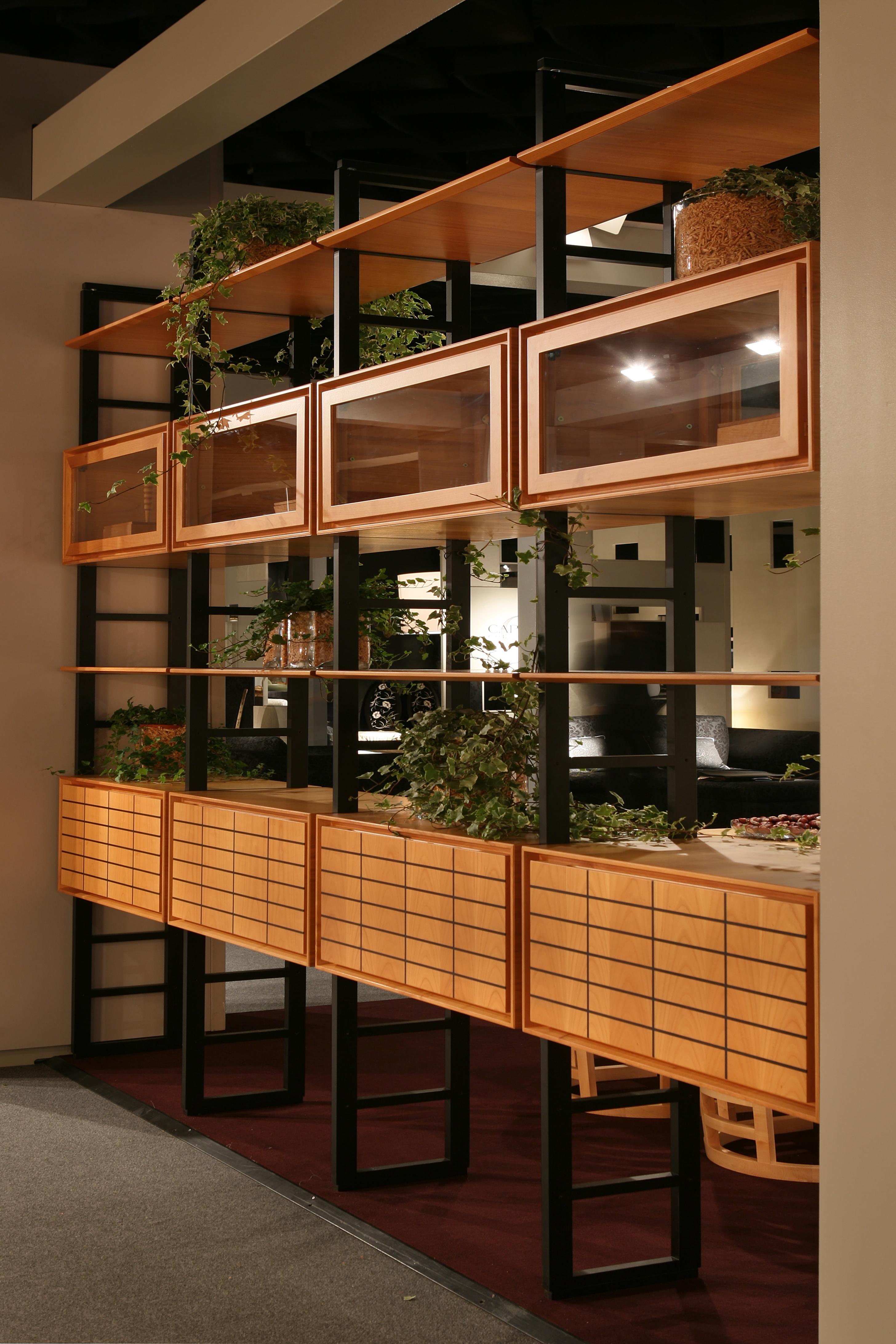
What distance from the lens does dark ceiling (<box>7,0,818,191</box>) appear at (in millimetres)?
5113

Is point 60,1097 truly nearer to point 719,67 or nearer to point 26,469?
point 26,469

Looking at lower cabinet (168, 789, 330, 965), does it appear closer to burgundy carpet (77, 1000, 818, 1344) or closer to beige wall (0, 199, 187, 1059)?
burgundy carpet (77, 1000, 818, 1344)

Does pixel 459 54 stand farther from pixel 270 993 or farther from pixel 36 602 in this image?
pixel 270 993

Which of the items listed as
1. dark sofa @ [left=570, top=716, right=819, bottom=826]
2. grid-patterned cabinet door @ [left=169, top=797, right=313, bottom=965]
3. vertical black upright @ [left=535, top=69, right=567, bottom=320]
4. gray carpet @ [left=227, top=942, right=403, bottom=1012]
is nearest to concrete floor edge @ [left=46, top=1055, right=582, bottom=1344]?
grid-patterned cabinet door @ [left=169, top=797, right=313, bottom=965]

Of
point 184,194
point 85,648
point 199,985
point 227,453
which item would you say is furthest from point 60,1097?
point 184,194

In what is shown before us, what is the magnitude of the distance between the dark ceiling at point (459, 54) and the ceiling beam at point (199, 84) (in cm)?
11

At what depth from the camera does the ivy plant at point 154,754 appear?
17.4 feet

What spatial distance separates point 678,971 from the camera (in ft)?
9.55

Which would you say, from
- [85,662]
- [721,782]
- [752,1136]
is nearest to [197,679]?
[85,662]

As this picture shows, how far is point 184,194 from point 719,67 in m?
3.62

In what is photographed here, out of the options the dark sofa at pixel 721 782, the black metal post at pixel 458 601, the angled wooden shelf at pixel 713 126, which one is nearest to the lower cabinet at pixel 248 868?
the black metal post at pixel 458 601

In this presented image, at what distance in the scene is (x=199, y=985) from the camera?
16.1 ft

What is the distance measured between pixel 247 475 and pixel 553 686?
150 cm

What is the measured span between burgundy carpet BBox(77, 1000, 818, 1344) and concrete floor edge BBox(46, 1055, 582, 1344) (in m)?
0.04
